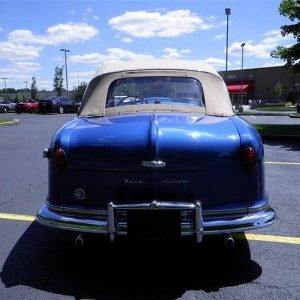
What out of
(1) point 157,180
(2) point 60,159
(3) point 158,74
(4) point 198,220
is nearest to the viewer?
(4) point 198,220

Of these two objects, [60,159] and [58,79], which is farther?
[58,79]

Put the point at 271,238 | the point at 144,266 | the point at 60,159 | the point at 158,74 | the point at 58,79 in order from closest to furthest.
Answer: the point at 60,159 < the point at 144,266 < the point at 271,238 < the point at 158,74 < the point at 58,79

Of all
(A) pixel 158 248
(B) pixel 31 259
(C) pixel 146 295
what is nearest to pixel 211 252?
(A) pixel 158 248

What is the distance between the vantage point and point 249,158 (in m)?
3.49

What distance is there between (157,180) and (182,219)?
1.17 feet

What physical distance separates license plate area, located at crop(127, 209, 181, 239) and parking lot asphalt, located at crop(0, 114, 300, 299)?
431 millimetres

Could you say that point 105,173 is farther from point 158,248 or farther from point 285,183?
point 285,183

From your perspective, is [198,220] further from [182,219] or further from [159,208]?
[159,208]

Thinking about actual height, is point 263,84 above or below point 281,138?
above

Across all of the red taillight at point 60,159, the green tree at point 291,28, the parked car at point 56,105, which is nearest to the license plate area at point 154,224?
the red taillight at point 60,159

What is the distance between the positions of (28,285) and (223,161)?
6.01 feet

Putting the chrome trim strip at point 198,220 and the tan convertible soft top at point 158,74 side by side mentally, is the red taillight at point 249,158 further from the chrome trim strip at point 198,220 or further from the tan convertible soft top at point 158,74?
the tan convertible soft top at point 158,74

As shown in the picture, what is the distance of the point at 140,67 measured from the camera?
4.94 metres

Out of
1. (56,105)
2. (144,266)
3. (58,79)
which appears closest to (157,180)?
(144,266)
